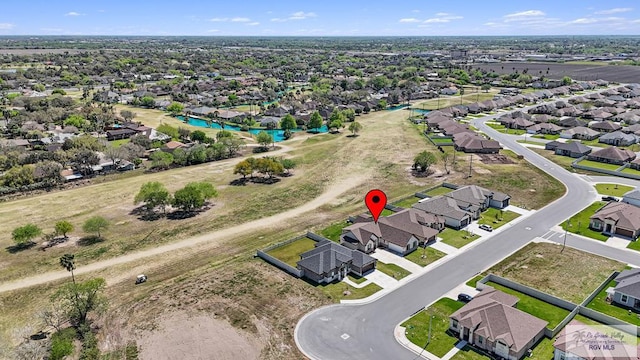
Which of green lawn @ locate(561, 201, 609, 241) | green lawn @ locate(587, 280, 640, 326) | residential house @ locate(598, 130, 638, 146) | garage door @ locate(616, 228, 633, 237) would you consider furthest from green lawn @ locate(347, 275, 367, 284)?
residential house @ locate(598, 130, 638, 146)

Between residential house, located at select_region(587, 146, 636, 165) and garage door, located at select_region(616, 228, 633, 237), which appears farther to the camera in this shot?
residential house, located at select_region(587, 146, 636, 165)

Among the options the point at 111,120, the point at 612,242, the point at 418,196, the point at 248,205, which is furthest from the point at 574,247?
the point at 111,120

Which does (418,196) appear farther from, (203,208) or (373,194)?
(203,208)

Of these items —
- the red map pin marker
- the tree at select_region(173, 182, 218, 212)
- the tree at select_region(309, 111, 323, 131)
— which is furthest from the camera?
the tree at select_region(309, 111, 323, 131)

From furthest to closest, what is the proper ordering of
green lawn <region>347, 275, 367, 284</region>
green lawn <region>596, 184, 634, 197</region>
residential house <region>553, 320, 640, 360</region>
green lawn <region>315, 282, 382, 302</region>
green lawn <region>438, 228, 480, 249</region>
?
green lawn <region>596, 184, 634, 197</region>
green lawn <region>438, 228, 480, 249</region>
green lawn <region>347, 275, 367, 284</region>
green lawn <region>315, 282, 382, 302</region>
residential house <region>553, 320, 640, 360</region>

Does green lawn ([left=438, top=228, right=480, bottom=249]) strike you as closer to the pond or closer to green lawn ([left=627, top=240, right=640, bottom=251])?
green lawn ([left=627, top=240, right=640, bottom=251])

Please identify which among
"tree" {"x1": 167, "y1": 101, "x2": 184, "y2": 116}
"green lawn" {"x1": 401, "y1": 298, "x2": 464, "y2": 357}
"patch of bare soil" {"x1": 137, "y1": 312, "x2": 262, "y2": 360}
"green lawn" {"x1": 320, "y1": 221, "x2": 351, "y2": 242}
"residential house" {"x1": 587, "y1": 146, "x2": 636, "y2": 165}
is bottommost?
"patch of bare soil" {"x1": 137, "y1": 312, "x2": 262, "y2": 360}

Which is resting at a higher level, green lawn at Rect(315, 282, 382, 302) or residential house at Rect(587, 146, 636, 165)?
residential house at Rect(587, 146, 636, 165)
